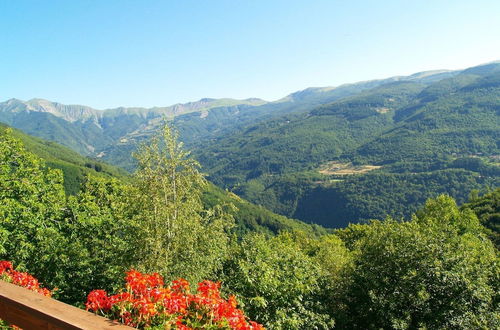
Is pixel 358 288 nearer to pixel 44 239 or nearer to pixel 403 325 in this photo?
pixel 403 325

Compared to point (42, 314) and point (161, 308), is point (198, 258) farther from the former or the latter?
point (42, 314)

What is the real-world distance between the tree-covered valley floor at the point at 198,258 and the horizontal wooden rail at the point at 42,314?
9.33 metres

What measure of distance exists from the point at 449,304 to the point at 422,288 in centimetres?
135

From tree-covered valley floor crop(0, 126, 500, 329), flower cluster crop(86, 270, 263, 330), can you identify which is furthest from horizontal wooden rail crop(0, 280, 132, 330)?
tree-covered valley floor crop(0, 126, 500, 329)

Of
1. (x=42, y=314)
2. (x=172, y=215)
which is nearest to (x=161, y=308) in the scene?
(x=42, y=314)

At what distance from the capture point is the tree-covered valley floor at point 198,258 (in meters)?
13.4

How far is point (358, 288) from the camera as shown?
1875cm

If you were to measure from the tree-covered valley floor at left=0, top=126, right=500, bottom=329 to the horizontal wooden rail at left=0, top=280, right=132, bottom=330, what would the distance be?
9328 millimetres

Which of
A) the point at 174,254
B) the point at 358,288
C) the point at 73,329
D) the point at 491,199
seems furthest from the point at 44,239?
the point at 491,199

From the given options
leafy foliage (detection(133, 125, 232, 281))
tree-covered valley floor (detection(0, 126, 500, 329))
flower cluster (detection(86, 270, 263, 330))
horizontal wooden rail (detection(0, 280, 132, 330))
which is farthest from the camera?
tree-covered valley floor (detection(0, 126, 500, 329))

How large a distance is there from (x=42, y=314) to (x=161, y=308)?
1691 millimetres

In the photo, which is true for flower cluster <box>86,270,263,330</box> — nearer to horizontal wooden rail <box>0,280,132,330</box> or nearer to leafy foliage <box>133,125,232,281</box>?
horizontal wooden rail <box>0,280,132,330</box>

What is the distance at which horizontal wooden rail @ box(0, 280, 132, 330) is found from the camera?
2.62 metres

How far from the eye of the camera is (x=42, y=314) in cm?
270
